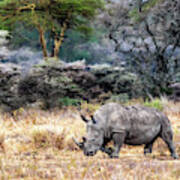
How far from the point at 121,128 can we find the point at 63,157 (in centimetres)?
126

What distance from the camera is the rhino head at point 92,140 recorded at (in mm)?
6105

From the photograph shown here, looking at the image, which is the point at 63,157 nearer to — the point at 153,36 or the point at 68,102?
the point at 68,102

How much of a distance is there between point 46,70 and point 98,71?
3.32 metres

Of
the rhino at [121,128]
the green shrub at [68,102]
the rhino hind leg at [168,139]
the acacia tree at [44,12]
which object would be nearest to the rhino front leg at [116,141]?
the rhino at [121,128]

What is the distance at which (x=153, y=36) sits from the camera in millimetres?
17891

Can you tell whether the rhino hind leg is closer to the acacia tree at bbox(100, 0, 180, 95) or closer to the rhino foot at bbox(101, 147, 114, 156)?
the rhino foot at bbox(101, 147, 114, 156)

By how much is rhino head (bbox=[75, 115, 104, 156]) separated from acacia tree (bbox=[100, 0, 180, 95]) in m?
11.7

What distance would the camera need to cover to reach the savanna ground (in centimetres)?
462

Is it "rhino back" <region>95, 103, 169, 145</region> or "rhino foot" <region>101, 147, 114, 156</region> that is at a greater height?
"rhino back" <region>95, 103, 169, 145</region>

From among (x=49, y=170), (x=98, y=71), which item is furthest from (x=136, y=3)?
(x=49, y=170)

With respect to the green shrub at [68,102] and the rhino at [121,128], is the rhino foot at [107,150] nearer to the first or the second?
the rhino at [121,128]

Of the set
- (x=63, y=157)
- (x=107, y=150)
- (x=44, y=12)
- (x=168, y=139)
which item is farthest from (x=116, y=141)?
(x=44, y=12)

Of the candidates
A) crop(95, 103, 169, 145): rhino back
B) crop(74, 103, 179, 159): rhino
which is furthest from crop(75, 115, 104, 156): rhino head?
crop(95, 103, 169, 145): rhino back

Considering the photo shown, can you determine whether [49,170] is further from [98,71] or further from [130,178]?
[98,71]
